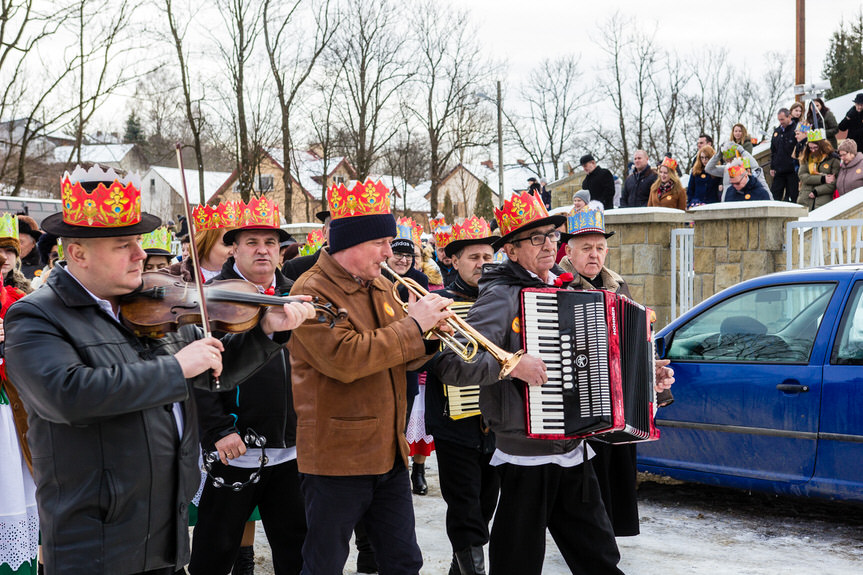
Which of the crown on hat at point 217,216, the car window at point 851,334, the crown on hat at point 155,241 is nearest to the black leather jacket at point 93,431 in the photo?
the crown on hat at point 217,216

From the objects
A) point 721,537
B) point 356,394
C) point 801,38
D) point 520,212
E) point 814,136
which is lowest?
point 721,537

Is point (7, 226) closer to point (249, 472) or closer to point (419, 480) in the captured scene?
point (249, 472)

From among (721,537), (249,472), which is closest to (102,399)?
(249,472)

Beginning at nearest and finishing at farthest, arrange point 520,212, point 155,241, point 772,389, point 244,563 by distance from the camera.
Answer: point 520,212 < point 244,563 < point 772,389 < point 155,241

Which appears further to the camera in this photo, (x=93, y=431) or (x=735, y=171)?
(x=735, y=171)

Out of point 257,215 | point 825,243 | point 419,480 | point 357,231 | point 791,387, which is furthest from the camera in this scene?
point 825,243

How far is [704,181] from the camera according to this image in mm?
13922

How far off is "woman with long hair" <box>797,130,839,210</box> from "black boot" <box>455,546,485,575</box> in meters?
11.6

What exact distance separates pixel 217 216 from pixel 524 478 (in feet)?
8.17

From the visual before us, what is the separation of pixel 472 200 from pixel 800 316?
61.3m

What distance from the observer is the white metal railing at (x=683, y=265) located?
32.9 feet

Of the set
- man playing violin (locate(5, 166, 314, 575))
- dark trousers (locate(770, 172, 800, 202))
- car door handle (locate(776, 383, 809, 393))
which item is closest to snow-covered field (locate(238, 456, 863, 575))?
car door handle (locate(776, 383, 809, 393))

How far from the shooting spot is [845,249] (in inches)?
384

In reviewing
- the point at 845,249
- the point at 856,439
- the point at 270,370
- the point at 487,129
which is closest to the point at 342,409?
the point at 270,370
